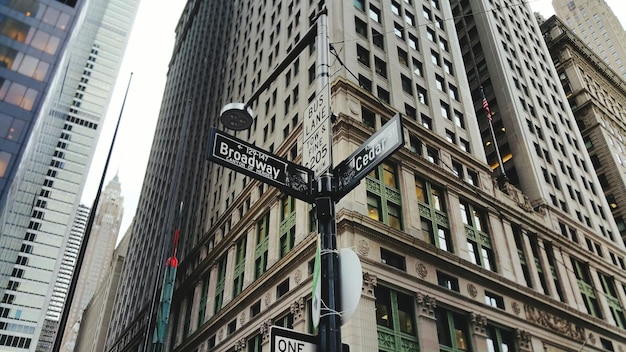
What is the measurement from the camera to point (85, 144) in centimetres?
13800

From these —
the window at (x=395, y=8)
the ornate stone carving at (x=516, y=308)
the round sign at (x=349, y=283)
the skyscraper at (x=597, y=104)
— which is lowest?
the round sign at (x=349, y=283)

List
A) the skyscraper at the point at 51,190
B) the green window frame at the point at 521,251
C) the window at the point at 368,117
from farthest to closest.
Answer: the skyscraper at the point at 51,190 → the green window frame at the point at 521,251 → the window at the point at 368,117

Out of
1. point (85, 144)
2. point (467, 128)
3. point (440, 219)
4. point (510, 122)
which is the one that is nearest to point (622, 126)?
point (510, 122)

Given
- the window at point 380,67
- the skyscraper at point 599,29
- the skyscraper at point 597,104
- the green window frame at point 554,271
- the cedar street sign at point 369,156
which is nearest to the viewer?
the cedar street sign at point 369,156

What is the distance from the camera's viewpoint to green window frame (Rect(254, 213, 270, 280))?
36388mm

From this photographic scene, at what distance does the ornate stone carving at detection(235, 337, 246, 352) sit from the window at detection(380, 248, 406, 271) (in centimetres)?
1216

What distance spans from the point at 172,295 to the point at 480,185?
32754 mm

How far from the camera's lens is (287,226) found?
34500mm

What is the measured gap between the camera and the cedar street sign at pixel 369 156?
7.41 meters

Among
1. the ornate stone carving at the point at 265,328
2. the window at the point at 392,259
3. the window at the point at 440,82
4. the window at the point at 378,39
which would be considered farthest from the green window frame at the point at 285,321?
the window at the point at 440,82

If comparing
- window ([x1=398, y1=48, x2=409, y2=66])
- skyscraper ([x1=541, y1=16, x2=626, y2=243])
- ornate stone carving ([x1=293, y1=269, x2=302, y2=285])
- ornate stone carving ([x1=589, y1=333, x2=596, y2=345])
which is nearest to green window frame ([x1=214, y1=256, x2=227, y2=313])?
ornate stone carving ([x1=293, y1=269, x2=302, y2=285])

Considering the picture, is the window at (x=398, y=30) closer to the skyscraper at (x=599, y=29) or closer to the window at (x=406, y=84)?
the window at (x=406, y=84)

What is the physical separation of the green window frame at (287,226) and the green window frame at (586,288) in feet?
83.3

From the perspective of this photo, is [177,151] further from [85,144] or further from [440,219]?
[85,144]
